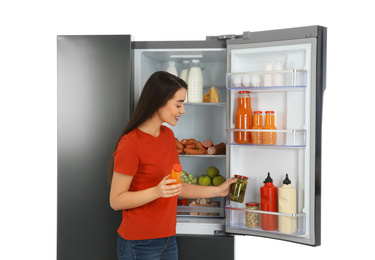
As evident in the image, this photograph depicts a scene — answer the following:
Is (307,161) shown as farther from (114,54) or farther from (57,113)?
(57,113)

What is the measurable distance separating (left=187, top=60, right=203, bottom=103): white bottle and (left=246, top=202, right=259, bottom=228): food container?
2.80 ft

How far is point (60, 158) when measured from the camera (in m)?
2.92

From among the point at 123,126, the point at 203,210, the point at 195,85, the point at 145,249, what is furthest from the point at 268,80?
the point at 145,249

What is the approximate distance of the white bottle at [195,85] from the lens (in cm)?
315

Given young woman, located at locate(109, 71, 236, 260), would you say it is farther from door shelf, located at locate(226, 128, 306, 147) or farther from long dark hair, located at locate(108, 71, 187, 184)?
door shelf, located at locate(226, 128, 306, 147)

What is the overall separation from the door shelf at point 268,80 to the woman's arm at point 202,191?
1.97 ft

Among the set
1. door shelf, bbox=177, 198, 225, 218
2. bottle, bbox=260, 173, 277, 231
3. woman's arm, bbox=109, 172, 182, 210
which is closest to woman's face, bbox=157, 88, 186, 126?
woman's arm, bbox=109, 172, 182, 210

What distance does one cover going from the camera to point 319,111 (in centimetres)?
256

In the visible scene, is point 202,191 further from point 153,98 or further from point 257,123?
point 153,98

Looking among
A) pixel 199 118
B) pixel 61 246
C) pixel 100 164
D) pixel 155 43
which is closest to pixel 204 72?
pixel 199 118

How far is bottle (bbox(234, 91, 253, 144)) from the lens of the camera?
2754 mm

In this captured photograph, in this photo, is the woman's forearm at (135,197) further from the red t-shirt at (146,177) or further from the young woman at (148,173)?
the red t-shirt at (146,177)

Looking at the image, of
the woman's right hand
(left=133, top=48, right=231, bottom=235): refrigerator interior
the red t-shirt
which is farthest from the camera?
(left=133, top=48, right=231, bottom=235): refrigerator interior

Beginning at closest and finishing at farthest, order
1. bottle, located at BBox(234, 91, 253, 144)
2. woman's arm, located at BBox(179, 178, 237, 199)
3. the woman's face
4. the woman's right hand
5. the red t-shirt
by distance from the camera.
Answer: the woman's right hand
the red t-shirt
the woman's face
woman's arm, located at BBox(179, 178, 237, 199)
bottle, located at BBox(234, 91, 253, 144)
